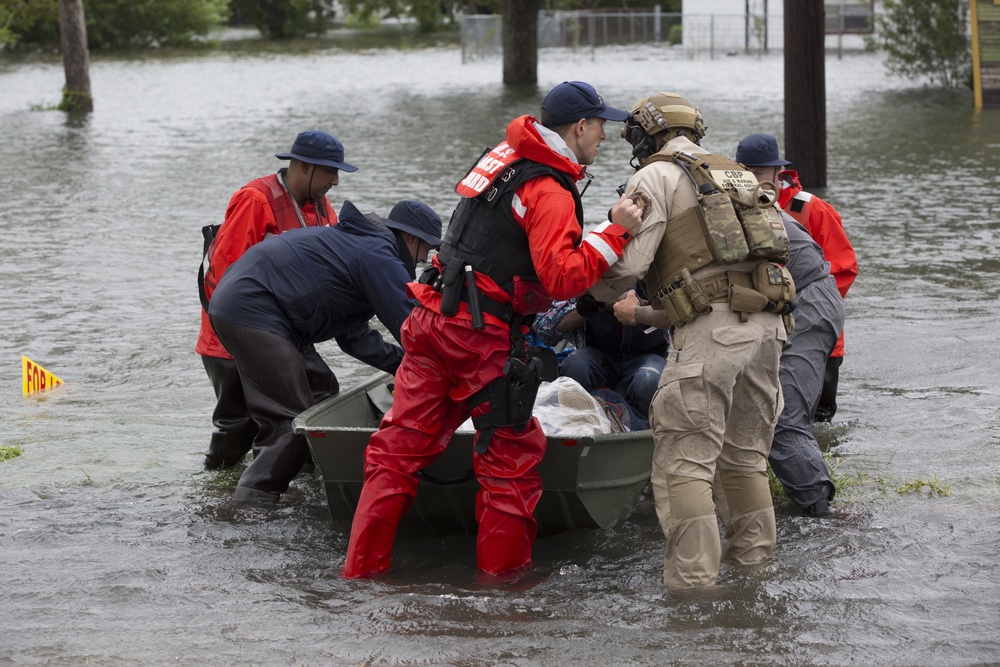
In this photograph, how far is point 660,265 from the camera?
5121 mm

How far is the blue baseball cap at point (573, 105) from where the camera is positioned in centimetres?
516

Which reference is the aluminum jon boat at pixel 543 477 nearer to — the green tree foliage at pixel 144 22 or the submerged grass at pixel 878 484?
the submerged grass at pixel 878 484

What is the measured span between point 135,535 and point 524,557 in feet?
6.24

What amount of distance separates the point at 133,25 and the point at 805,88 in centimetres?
4016

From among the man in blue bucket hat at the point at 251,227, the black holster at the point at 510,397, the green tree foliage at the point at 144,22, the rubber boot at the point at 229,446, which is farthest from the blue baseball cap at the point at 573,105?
the green tree foliage at the point at 144,22

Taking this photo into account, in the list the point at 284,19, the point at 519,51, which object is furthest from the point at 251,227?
the point at 284,19

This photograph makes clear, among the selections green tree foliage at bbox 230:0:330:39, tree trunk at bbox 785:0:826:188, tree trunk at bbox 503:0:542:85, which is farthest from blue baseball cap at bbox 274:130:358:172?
green tree foliage at bbox 230:0:330:39

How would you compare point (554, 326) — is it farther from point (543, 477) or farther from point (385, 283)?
point (543, 477)

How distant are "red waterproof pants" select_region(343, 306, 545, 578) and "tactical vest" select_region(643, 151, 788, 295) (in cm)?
77

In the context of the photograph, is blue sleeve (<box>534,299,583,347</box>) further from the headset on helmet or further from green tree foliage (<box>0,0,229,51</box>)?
green tree foliage (<box>0,0,229,51</box>)

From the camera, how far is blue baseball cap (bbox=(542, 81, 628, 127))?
516 cm

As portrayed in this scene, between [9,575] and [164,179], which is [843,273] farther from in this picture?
[164,179]

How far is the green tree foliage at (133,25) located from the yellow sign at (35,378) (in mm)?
42810

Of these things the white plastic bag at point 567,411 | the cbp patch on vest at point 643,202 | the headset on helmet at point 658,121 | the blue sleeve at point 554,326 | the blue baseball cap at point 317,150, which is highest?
the headset on helmet at point 658,121
